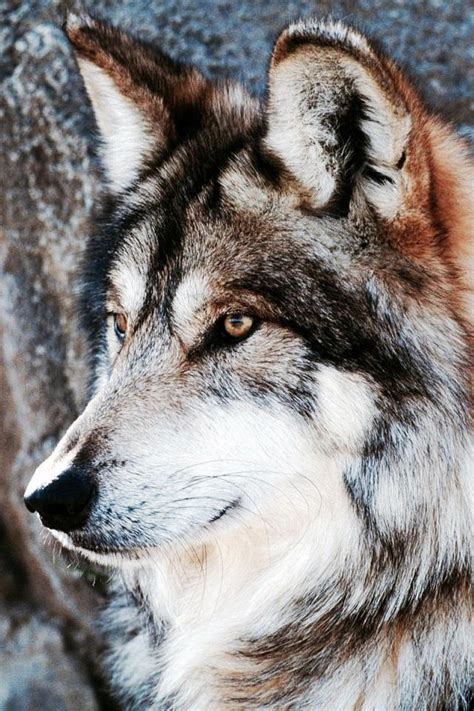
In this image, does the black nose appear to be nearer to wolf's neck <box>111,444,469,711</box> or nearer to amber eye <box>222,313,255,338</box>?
wolf's neck <box>111,444,469,711</box>

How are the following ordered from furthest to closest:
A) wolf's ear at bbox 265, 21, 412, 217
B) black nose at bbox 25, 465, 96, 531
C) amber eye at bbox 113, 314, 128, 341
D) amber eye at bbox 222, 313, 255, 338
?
amber eye at bbox 113, 314, 128, 341
amber eye at bbox 222, 313, 255, 338
black nose at bbox 25, 465, 96, 531
wolf's ear at bbox 265, 21, 412, 217

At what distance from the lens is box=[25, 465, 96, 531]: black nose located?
2178 millimetres

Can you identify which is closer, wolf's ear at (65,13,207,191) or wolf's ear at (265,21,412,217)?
wolf's ear at (265,21,412,217)

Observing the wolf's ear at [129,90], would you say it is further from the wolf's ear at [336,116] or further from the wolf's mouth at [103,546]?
the wolf's mouth at [103,546]

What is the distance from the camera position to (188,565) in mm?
2578

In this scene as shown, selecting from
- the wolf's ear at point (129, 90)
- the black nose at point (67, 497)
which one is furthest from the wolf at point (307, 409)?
the wolf's ear at point (129, 90)

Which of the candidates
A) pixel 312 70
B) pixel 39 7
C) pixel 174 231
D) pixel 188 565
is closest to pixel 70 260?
pixel 39 7

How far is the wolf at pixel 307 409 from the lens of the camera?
220 cm

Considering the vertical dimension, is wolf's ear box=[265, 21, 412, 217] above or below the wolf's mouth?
above

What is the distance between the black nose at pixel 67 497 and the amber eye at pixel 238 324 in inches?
19.2

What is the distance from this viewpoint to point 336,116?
218 cm

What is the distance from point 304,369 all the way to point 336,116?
594 millimetres

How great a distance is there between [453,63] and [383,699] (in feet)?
7.65

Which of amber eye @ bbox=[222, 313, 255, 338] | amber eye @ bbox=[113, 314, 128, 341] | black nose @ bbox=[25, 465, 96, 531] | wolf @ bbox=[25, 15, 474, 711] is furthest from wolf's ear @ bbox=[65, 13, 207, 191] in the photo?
black nose @ bbox=[25, 465, 96, 531]
